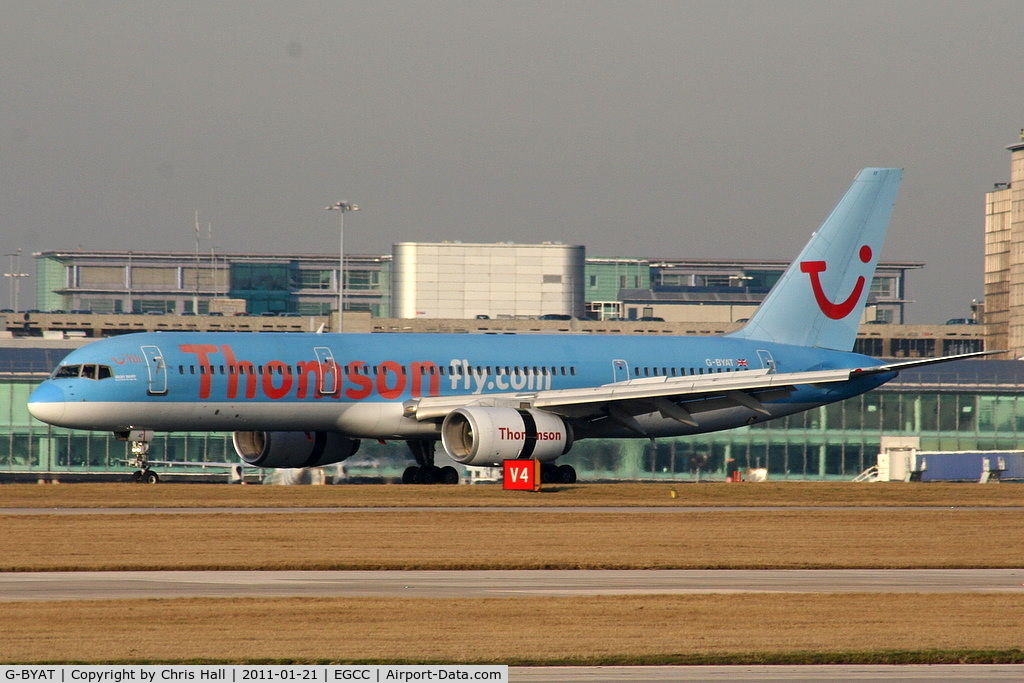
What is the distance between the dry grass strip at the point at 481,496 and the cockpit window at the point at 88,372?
337cm

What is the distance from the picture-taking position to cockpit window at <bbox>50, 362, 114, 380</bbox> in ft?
156

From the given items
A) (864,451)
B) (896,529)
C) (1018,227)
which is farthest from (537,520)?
(1018,227)

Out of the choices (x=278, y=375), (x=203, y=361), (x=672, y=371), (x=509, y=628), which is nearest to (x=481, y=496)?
(x=278, y=375)

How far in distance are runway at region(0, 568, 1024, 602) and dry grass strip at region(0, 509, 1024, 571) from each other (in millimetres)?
940

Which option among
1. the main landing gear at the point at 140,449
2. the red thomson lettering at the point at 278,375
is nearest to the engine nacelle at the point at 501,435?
the red thomson lettering at the point at 278,375

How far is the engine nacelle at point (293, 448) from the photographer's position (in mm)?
53719

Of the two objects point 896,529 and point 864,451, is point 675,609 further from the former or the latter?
point 864,451

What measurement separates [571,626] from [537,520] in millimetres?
16741

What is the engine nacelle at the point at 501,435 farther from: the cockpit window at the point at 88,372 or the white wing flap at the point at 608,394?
the cockpit window at the point at 88,372

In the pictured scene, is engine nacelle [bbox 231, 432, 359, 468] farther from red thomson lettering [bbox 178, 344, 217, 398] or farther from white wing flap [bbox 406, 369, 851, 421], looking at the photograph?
red thomson lettering [bbox 178, 344, 217, 398]

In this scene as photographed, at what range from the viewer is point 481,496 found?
149 ft

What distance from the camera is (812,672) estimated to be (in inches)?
717

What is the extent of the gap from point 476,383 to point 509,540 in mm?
19349

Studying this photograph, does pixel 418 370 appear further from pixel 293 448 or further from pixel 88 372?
pixel 88 372
